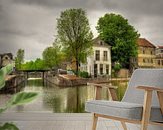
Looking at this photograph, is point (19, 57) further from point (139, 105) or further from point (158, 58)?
point (139, 105)

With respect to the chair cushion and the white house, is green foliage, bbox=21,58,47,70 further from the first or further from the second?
the chair cushion

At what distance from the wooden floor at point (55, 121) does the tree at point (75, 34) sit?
14.8 ft

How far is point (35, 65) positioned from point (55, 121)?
4.28 meters

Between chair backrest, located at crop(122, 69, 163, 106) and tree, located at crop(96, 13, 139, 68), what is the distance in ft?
19.1

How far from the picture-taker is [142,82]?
2.94 metres

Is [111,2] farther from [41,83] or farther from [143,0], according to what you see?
[41,83]

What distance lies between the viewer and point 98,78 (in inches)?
351

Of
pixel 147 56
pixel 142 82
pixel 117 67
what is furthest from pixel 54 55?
pixel 142 82

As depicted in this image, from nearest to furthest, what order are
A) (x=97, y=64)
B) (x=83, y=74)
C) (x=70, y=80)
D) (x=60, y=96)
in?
1. (x=83, y=74)
2. (x=97, y=64)
3. (x=70, y=80)
4. (x=60, y=96)

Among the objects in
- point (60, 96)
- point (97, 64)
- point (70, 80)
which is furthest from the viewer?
point (60, 96)

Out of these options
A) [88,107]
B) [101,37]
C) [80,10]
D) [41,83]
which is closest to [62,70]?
[41,83]

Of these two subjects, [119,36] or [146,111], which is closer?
[146,111]

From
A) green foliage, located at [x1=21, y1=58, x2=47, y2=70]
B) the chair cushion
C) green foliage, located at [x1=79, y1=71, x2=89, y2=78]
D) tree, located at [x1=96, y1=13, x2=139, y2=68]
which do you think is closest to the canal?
green foliage, located at [x1=79, y1=71, x2=89, y2=78]

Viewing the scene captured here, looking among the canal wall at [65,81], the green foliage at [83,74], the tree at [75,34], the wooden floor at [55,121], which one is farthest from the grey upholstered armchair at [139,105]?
the canal wall at [65,81]
